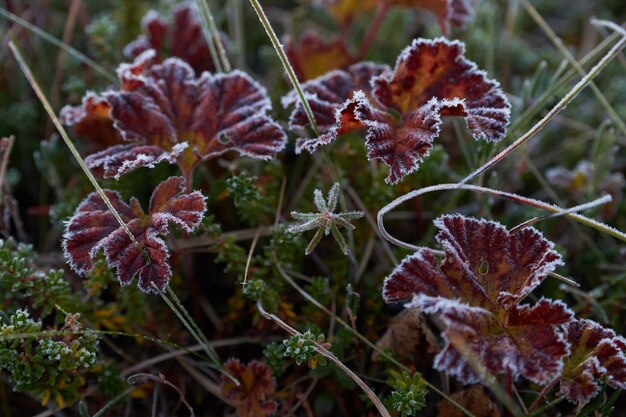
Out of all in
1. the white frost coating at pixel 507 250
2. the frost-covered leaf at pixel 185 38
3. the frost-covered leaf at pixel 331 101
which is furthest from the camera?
the frost-covered leaf at pixel 185 38

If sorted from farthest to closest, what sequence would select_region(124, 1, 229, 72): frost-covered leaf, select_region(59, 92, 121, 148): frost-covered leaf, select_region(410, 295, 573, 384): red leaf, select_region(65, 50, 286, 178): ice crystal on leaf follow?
select_region(124, 1, 229, 72): frost-covered leaf → select_region(59, 92, 121, 148): frost-covered leaf → select_region(65, 50, 286, 178): ice crystal on leaf → select_region(410, 295, 573, 384): red leaf

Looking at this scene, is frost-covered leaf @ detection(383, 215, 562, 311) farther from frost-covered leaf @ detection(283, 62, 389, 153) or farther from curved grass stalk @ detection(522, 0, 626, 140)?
curved grass stalk @ detection(522, 0, 626, 140)

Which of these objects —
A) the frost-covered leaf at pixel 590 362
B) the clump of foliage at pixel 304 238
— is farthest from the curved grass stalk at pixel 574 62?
the frost-covered leaf at pixel 590 362

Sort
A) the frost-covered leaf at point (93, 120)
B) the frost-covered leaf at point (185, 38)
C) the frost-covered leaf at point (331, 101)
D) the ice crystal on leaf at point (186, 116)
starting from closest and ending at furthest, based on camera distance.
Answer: the frost-covered leaf at point (331, 101)
the ice crystal on leaf at point (186, 116)
the frost-covered leaf at point (93, 120)
the frost-covered leaf at point (185, 38)

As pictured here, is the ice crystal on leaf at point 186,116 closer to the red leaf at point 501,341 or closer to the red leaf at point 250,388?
the red leaf at point 250,388

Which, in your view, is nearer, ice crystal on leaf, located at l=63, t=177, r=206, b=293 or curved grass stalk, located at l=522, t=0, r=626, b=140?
ice crystal on leaf, located at l=63, t=177, r=206, b=293

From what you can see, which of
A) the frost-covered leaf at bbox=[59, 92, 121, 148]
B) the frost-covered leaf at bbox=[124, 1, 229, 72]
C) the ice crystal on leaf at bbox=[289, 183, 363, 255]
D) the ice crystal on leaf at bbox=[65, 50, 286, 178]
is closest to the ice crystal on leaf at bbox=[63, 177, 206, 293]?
the ice crystal on leaf at bbox=[65, 50, 286, 178]

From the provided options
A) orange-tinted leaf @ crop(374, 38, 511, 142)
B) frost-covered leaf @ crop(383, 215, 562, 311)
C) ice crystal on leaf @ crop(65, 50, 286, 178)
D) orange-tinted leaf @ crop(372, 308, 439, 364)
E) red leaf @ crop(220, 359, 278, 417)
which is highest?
orange-tinted leaf @ crop(374, 38, 511, 142)
